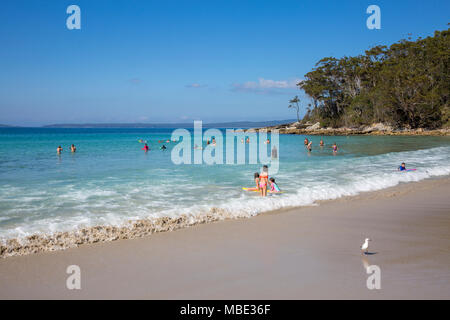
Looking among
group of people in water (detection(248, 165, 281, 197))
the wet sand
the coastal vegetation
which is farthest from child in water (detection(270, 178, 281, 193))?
the coastal vegetation

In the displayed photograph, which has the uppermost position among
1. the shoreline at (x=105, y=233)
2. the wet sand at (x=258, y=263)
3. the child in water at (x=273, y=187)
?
the child in water at (x=273, y=187)

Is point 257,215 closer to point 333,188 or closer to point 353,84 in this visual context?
point 333,188

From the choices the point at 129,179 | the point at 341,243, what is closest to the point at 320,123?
the point at 129,179

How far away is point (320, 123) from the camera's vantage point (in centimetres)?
8306

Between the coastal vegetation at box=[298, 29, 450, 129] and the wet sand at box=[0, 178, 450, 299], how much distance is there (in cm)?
5726

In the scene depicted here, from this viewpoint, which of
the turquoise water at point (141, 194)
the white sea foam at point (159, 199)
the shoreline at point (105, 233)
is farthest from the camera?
the turquoise water at point (141, 194)

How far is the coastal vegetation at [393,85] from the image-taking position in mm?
56188

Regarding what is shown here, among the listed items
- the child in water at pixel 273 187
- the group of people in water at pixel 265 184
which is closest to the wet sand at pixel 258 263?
the group of people in water at pixel 265 184

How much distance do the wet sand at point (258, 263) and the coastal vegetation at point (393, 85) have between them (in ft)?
188

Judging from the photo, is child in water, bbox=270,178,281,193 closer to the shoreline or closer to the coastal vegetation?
the shoreline

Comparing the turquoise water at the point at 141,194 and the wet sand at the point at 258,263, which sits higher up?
the turquoise water at the point at 141,194

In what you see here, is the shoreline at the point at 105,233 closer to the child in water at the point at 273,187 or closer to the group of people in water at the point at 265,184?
the group of people in water at the point at 265,184

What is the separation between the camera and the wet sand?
433 centimetres

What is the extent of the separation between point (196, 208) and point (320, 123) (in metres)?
78.7
